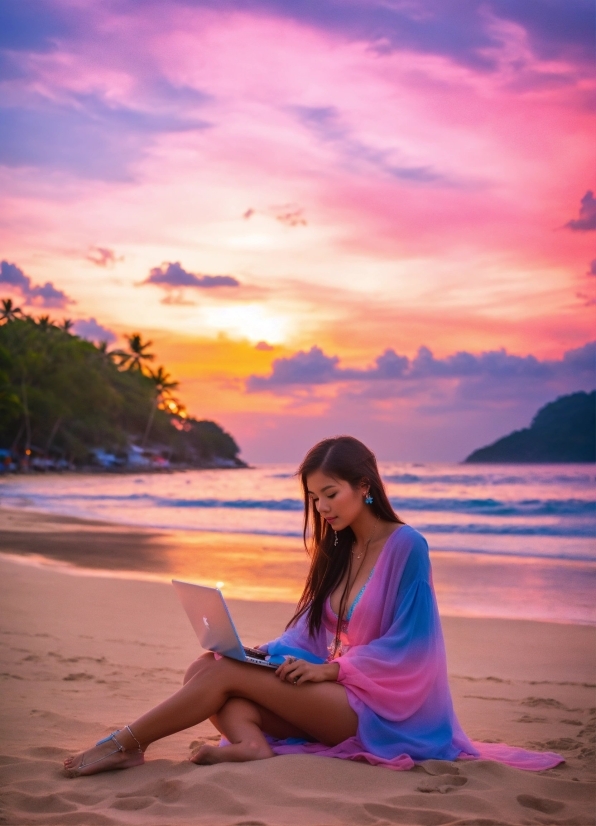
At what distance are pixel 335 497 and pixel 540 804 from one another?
1376 mm

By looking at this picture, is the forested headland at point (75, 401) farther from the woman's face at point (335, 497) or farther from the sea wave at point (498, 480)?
the woman's face at point (335, 497)

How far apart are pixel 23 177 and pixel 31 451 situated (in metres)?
48.8

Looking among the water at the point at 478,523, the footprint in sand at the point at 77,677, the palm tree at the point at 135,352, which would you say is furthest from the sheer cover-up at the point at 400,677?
the palm tree at the point at 135,352

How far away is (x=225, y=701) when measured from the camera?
3.40 m

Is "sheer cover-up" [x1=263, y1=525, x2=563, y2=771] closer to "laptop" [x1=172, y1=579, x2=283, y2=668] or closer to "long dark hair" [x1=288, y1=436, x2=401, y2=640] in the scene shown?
"long dark hair" [x1=288, y1=436, x2=401, y2=640]

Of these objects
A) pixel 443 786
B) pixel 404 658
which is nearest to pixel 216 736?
pixel 404 658

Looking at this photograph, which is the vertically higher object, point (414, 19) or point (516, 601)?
point (414, 19)

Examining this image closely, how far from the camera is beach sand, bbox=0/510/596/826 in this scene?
2.88 metres

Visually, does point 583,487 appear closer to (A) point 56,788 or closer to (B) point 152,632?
(B) point 152,632

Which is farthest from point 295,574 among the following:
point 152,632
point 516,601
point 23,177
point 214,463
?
point 214,463

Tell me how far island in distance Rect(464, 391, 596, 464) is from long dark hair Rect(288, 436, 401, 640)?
4792cm

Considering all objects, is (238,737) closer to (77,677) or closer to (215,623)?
(215,623)

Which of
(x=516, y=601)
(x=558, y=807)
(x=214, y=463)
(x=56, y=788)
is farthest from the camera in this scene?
(x=214, y=463)

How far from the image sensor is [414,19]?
283 inches
